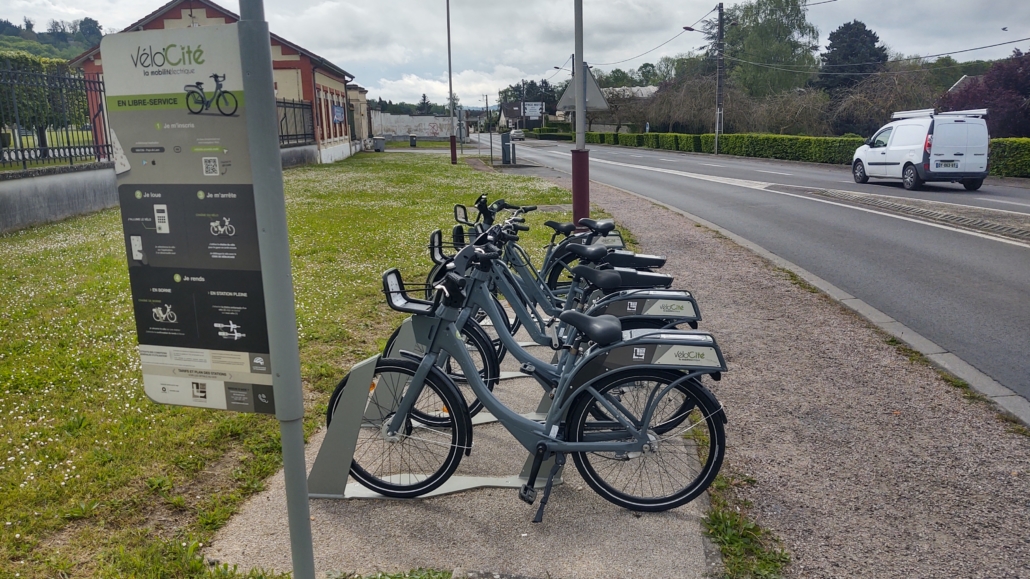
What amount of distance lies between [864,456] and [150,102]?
13.0 feet

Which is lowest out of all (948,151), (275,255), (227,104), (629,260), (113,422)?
(113,422)

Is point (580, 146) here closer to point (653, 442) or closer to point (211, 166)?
point (653, 442)

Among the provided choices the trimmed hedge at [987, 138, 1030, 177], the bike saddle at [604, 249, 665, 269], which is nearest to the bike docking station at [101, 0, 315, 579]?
the bike saddle at [604, 249, 665, 269]

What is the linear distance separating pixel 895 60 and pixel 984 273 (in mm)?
53489

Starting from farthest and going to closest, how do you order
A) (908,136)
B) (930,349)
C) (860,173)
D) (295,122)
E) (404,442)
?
(295,122) → (860,173) → (908,136) → (930,349) → (404,442)

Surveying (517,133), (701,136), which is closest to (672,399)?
(701,136)

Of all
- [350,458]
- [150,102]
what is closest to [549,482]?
[350,458]

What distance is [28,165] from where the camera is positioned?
13.1 meters

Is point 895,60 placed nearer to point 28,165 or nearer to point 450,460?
point 28,165

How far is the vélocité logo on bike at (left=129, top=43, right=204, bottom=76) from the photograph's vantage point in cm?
242

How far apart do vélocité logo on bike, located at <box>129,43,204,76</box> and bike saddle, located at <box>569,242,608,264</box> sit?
3.22 metres

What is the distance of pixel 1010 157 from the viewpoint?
2338 cm

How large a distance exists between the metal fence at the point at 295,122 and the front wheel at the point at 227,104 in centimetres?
2894

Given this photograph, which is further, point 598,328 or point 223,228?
point 598,328
